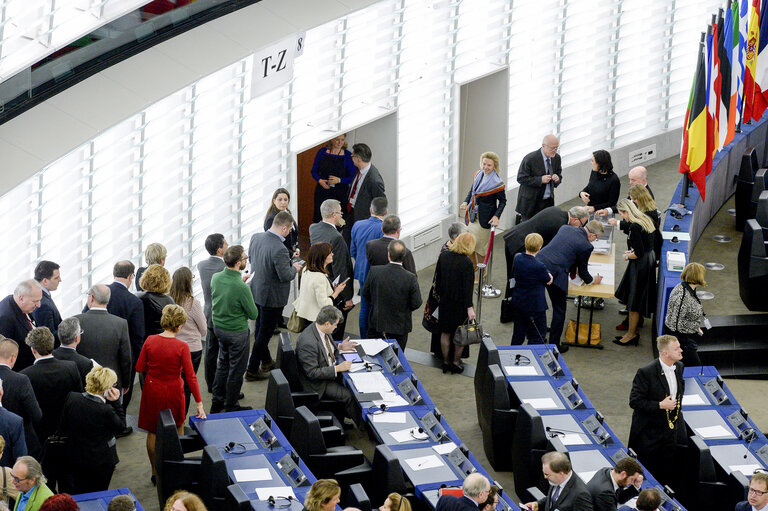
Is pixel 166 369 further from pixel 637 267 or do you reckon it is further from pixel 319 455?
pixel 637 267

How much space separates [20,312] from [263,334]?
9.40 ft

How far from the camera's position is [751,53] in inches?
656

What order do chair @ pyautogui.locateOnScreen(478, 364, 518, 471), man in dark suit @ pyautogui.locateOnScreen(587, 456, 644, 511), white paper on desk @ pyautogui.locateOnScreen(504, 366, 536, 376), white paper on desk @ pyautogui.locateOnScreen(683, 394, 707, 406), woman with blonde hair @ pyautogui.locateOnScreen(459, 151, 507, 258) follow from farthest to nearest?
woman with blonde hair @ pyautogui.locateOnScreen(459, 151, 507, 258) → white paper on desk @ pyautogui.locateOnScreen(504, 366, 536, 376) → white paper on desk @ pyautogui.locateOnScreen(683, 394, 707, 406) → chair @ pyautogui.locateOnScreen(478, 364, 518, 471) → man in dark suit @ pyautogui.locateOnScreen(587, 456, 644, 511)

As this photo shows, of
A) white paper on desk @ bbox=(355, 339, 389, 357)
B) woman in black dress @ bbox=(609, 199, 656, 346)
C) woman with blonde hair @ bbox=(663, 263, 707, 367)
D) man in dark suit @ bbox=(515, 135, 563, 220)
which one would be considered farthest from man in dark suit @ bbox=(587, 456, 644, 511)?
man in dark suit @ bbox=(515, 135, 563, 220)

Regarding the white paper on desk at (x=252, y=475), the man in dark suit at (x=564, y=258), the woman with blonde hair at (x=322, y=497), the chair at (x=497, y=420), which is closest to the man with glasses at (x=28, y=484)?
the white paper on desk at (x=252, y=475)

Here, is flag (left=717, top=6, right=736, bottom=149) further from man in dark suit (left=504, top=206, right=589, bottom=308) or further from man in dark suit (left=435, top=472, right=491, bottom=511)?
man in dark suit (left=435, top=472, right=491, bottom=511)

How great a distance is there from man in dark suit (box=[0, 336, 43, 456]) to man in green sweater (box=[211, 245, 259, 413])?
233cm

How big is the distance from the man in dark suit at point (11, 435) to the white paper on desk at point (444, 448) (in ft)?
10.6

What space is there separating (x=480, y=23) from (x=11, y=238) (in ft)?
24.2

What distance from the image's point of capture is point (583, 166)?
18312 mm

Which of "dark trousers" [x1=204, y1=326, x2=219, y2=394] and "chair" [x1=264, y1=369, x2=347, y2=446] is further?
"dark trousers" [x1=204, y1=326, x2=219, y2=394]

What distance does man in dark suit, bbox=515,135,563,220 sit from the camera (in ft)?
50.1

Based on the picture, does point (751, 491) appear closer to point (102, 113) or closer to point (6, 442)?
point (6, 442)

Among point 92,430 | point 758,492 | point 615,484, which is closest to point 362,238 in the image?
point 92,430
